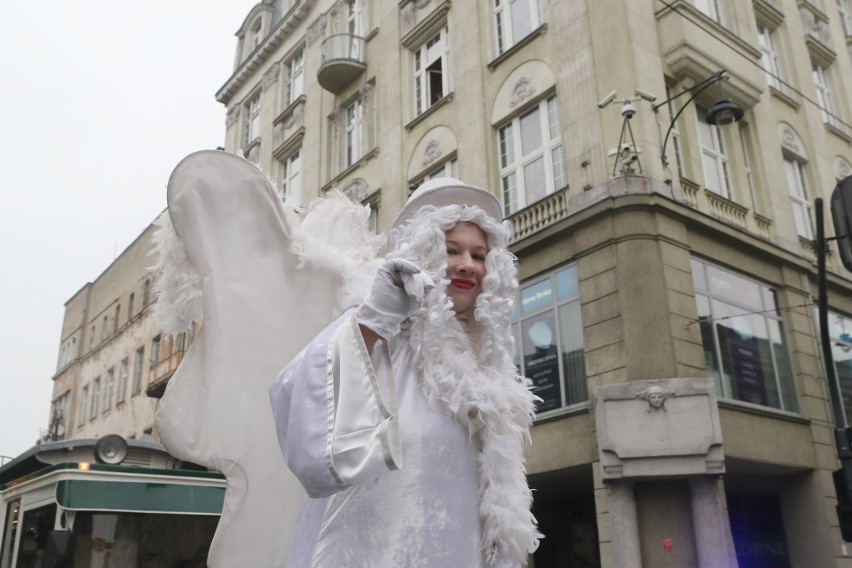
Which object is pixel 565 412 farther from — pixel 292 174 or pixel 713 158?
pixel 292 174

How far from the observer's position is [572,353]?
11.9 m

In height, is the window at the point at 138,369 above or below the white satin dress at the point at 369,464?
above

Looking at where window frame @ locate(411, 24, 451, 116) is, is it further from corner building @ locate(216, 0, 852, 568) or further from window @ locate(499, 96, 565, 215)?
window @ locate(499, 96, 565, 215)

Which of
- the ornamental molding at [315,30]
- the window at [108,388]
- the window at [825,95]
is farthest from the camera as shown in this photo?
the window at [108,388]

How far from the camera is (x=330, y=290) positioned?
9.77ft

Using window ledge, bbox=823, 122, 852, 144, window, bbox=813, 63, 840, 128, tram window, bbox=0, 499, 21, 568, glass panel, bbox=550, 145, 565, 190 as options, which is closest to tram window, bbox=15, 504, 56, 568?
tram window, bbox=0, 499, 21, 568

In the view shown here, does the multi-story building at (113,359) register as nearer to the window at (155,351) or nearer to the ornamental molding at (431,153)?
the window at (155,351)

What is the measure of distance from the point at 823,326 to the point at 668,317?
2.35m

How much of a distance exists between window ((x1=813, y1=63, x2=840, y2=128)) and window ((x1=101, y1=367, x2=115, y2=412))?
2883 centimetres

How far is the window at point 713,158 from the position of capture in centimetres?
1332

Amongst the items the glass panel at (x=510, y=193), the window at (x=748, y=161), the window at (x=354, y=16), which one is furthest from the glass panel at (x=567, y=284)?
the window at (x=354, y=16)

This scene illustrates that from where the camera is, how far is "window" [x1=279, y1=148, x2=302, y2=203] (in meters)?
21.1

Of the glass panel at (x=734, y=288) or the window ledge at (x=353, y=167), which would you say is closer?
the glass panel at (x=734, y=288)

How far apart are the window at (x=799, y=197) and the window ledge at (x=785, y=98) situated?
1.23 meters
